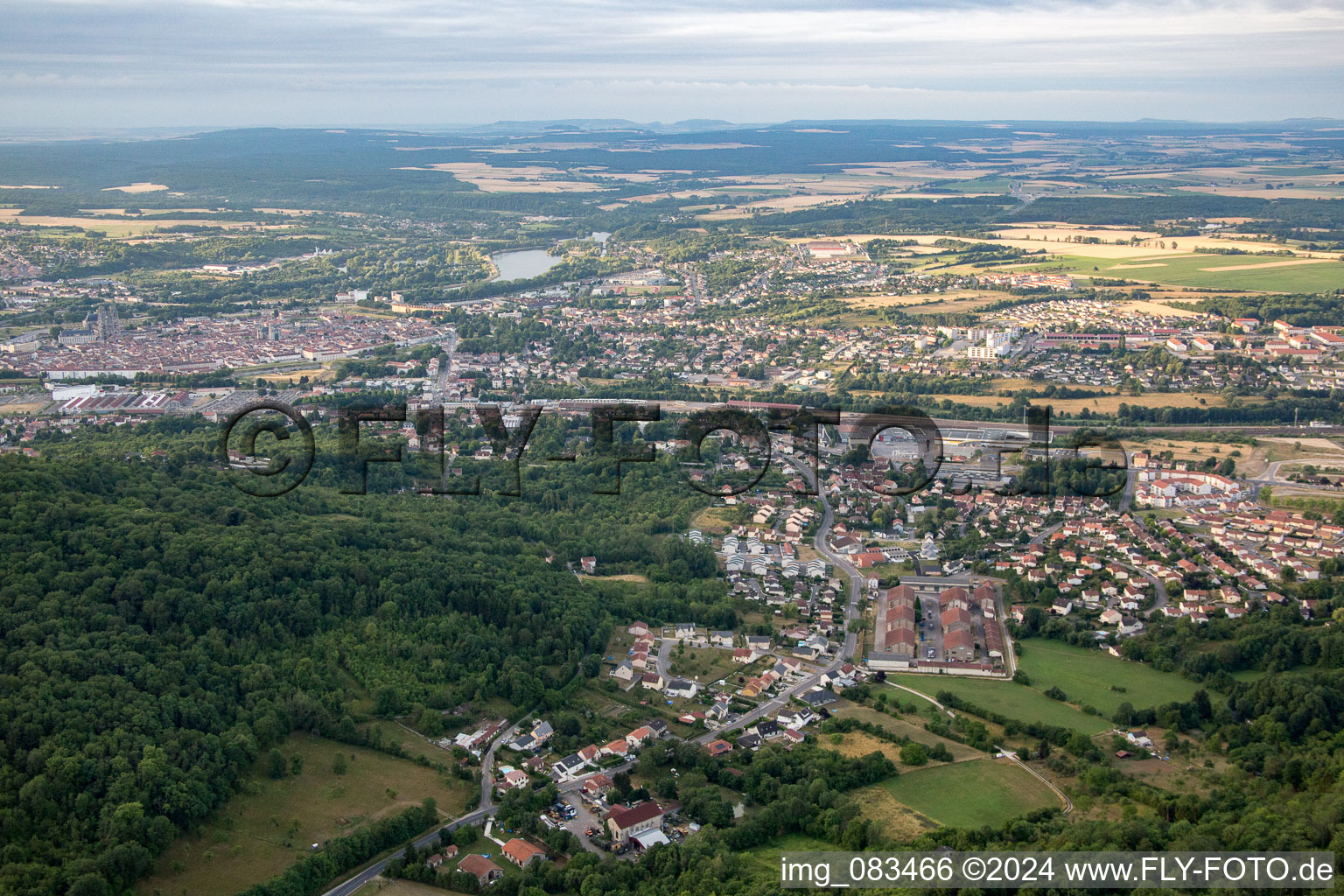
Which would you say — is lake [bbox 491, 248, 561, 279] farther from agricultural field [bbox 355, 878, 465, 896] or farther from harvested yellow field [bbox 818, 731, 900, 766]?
agricultural field [bbox 355, 878, 465, 896]

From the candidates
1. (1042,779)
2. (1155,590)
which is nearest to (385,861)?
(1042,779)

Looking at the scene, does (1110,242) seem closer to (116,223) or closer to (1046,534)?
(1046,534)

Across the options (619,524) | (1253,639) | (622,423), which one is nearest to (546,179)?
(622,423)

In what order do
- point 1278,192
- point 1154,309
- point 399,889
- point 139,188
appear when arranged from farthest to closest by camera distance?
point 139,188, point 1278,192, point 1154,309, point 399,889

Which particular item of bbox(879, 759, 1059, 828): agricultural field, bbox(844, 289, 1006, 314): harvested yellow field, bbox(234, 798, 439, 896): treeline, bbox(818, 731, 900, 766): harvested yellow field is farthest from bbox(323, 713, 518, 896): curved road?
bbox(844, 289, 1006, 314): harvested yellow field

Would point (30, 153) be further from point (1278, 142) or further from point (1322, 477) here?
point (1278, 142)

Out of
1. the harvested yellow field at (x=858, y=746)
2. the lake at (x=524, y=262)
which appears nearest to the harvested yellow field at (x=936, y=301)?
the lake at (x=524, y=262)
